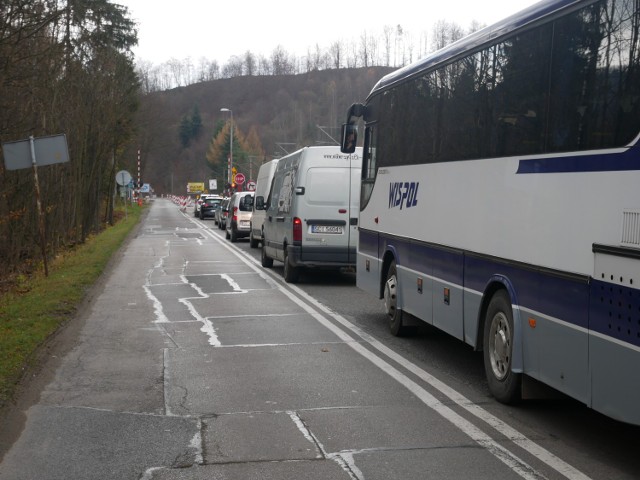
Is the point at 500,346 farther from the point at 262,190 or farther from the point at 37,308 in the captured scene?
the point at 262,190

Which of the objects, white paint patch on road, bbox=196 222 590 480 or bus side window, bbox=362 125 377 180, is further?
bus side window, bbox=362 125 377 180

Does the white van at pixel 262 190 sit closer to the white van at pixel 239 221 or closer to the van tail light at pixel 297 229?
the white van at pixel 239 221

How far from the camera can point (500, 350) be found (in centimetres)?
757

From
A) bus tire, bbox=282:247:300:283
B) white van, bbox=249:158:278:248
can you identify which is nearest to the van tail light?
bus tire, bbox=282:247:300:283

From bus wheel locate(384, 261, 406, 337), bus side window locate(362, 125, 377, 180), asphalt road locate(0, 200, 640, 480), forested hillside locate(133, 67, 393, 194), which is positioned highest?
forested hillside locate(133, 67, 393, 194)

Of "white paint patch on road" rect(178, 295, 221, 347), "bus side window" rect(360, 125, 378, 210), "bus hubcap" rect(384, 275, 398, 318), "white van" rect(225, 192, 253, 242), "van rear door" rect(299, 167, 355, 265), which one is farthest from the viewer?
"white van" rect(225, 192, 253, 242)

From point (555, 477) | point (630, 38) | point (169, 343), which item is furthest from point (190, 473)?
point (169, 343)

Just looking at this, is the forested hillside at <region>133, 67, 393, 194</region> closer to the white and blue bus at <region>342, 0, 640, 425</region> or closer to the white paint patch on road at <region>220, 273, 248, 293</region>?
the white paint patch on road at <region>220, 273, 248, 293</region>

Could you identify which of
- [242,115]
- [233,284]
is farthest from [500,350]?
[242,115]

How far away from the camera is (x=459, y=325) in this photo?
8.65 m

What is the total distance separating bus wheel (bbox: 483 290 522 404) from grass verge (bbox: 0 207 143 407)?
4.10 metres

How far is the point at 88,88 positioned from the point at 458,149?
81.7 ft

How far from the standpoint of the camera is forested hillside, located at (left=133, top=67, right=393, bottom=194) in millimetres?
125625

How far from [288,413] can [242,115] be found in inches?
6341
